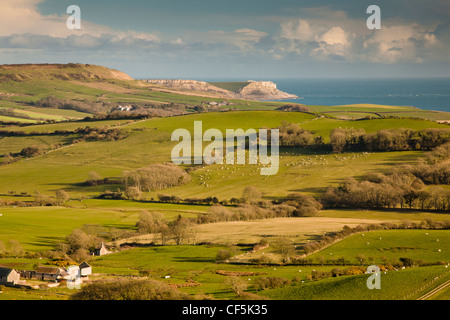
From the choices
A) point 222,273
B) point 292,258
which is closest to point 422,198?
point 292,258

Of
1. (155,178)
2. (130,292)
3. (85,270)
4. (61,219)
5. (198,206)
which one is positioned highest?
(130,292)

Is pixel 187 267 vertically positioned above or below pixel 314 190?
below

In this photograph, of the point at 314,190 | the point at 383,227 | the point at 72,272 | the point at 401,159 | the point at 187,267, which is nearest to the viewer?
the point at 72,272

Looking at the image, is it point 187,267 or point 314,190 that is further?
point 314,190

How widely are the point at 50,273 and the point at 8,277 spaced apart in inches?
186

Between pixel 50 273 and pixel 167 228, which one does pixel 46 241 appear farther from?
pixel 50 273

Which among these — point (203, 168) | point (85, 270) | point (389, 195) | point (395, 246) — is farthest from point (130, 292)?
point (203, 168)

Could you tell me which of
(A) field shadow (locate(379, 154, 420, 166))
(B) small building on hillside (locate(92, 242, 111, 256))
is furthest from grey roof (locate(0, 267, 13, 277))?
(A) field shadow (locate(379, 154, 420, 166))

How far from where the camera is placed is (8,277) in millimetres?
49812

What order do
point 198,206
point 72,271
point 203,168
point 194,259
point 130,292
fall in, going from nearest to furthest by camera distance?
1. point 130,292
2. point 72,271
3. point 194,259
4. point 198,206
5. point 203,168

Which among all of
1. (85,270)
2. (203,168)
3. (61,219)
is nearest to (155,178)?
(203,168)

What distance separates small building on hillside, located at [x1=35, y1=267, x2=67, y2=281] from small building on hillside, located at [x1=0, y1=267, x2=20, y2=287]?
3.42 m

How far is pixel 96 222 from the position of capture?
Answer: 83312 millimetres
